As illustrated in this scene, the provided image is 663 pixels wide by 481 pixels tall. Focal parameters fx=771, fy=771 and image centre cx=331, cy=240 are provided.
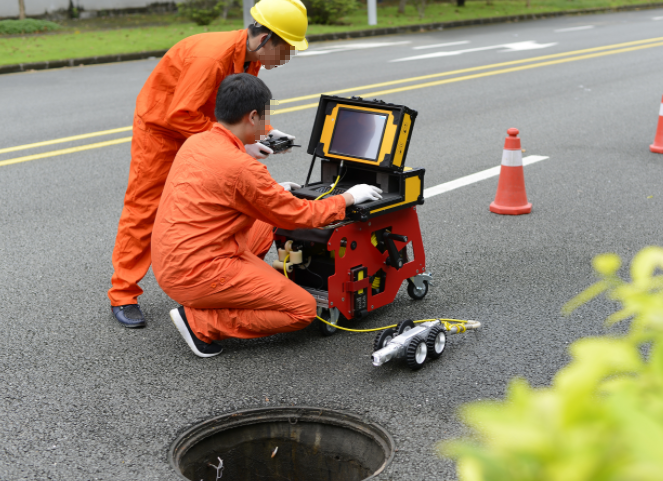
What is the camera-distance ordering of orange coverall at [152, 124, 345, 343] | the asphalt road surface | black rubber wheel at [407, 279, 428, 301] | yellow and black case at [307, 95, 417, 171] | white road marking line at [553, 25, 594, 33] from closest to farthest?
the asphalt road surface
orange coverall at [152, 124, 345, 343]
yellow and black case at [307, 95, 417, 171]
black rubber wheel at [407, 279, 428, 301]
white road marking line at [553, 25, 594, 33]

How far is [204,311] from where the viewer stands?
144 inches

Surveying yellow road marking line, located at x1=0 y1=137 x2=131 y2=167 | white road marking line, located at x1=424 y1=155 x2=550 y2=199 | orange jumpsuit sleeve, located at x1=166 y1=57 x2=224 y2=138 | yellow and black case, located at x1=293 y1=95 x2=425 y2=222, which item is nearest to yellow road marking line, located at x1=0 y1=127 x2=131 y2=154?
yellow road marking line, located at x1=0 y1=137 x2=131 y2=167

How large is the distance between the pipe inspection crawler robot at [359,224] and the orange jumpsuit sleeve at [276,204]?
135mm

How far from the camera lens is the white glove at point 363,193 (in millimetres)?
3715

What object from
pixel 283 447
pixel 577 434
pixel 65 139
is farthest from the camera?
pixel 65 139

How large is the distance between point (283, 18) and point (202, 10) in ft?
57.1

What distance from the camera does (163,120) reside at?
13.1 ft

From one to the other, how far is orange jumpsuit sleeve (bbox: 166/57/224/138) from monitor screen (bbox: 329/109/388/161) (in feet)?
2.31

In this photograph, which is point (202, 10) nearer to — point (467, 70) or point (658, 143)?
point (467, 70)

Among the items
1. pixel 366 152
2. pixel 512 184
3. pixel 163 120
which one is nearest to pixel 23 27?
pixel 512 184

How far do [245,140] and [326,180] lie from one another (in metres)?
0.76

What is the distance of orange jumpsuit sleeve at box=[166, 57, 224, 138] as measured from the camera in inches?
150

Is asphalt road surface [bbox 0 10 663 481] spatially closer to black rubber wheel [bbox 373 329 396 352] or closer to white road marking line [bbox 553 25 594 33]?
black rubber wheel [bbox 373 329 396 352]

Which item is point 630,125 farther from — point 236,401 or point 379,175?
point 236,401
